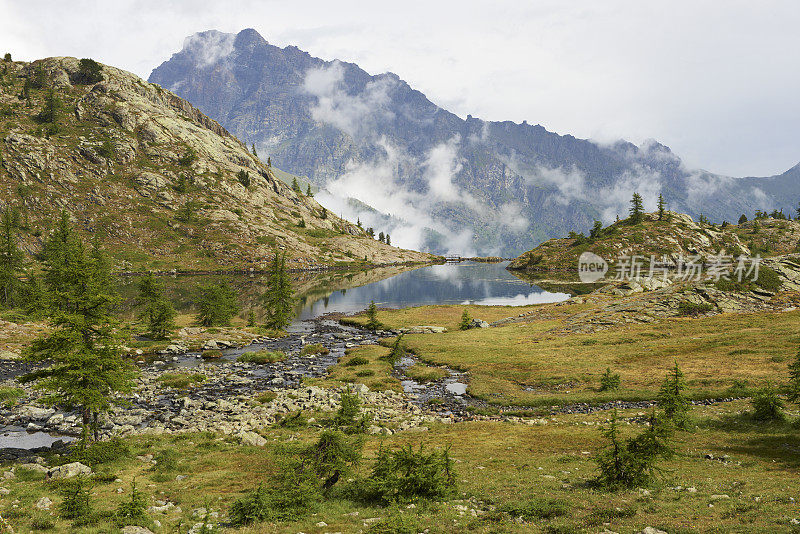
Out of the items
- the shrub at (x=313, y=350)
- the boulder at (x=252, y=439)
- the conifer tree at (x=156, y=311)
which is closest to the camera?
the boulder at (x=252, y=439)

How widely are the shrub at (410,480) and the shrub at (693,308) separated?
2971 inches

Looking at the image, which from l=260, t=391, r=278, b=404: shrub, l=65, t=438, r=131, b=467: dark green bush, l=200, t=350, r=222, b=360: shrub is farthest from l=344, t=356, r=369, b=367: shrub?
l=65, t=438, r=131, b=467: dark green bush

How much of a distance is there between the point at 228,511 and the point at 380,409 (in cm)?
2248

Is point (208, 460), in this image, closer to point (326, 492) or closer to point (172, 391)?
point (326, 492)

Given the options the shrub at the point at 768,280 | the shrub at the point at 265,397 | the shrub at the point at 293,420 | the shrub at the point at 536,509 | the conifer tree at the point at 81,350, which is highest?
the shrub at the point at 768,280

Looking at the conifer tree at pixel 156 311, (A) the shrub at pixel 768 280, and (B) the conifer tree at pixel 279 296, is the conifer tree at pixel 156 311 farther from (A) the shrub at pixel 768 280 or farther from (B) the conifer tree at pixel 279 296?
(A) the shrub at pixel 768 280

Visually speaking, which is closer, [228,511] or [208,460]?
[228,511]

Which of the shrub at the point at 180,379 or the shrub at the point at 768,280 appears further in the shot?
the shrub at the point at 768,280

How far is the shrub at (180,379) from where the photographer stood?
47.6m

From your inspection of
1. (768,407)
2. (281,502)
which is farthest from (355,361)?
(768,407)

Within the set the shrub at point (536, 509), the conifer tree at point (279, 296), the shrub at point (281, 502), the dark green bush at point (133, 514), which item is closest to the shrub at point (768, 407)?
the shrub at point (536, 509)

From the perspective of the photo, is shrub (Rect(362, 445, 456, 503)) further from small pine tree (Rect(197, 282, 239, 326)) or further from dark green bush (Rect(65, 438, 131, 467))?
small pine tree (Rect(197, 282, 239, 326))

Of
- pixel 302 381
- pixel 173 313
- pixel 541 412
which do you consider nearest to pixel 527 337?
pixel 541 412

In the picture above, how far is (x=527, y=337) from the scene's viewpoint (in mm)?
76250
